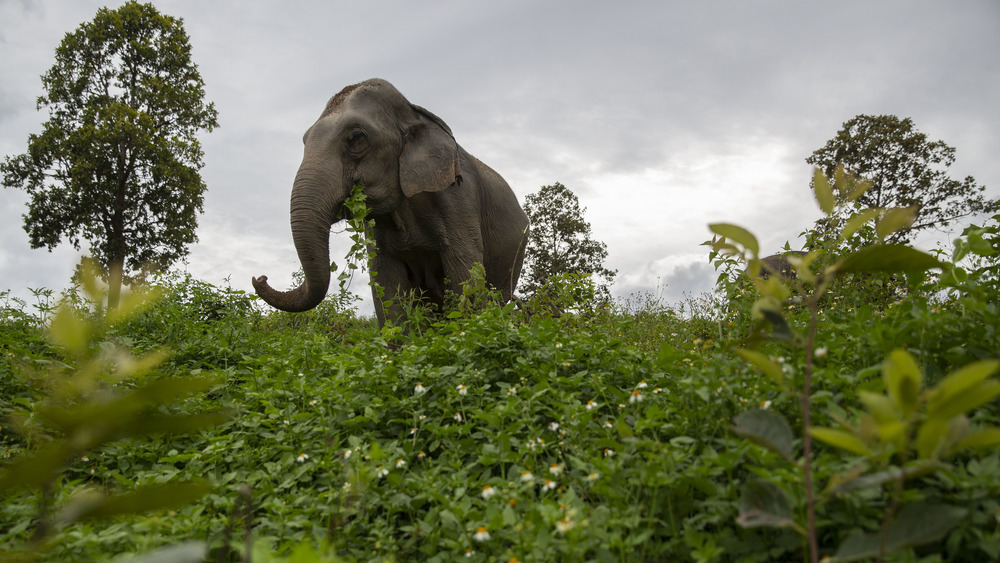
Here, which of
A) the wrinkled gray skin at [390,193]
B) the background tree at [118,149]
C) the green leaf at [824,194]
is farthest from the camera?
the background tree at [118,149]

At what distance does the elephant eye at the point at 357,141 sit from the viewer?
242 inches

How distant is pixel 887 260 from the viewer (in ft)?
5.07

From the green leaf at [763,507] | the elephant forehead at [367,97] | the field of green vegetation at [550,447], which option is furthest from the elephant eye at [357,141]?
the green leaf at [763,507]

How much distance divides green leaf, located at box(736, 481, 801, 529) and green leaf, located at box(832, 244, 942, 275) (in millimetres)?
633

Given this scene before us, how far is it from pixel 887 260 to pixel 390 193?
554 cm

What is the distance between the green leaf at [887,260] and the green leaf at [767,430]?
0.46 meters

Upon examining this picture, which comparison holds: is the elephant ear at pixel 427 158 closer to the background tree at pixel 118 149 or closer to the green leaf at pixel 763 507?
the green leaf at pixel 763 507

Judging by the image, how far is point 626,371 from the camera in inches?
119

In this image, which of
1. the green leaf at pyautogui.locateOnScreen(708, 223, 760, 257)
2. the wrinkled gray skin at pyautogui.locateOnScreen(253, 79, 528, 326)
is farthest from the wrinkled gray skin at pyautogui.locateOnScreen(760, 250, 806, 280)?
the wrinkled gray skin at pyautogui.locateOnScreen(253, 79, 528, 326)

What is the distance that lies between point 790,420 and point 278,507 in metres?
2.01

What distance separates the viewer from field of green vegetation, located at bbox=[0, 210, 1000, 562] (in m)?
1.21

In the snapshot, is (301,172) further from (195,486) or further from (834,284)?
(195,486)

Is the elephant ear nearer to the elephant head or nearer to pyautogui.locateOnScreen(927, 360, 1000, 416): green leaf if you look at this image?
the elephant head

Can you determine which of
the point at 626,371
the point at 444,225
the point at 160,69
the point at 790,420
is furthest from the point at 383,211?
the point at 160,69
